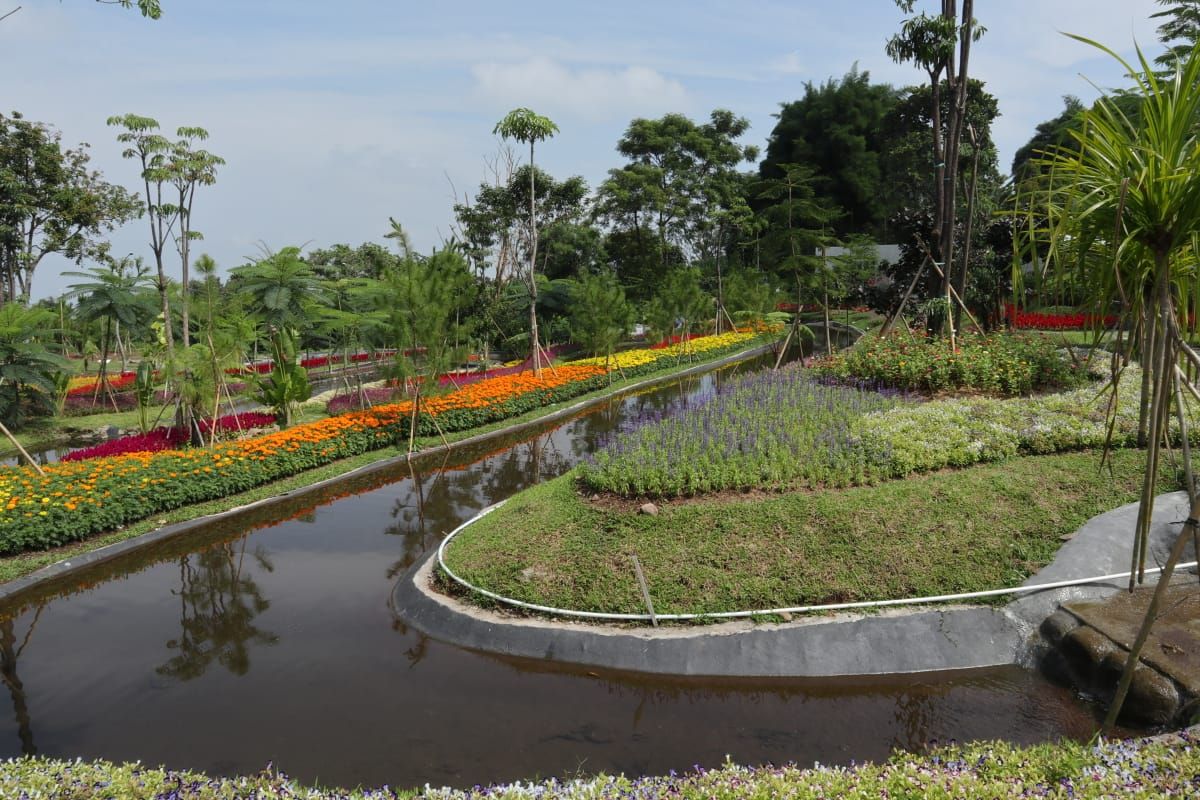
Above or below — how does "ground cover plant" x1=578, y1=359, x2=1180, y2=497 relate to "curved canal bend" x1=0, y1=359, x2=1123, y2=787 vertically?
above

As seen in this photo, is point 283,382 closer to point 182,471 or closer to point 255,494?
point 255,494


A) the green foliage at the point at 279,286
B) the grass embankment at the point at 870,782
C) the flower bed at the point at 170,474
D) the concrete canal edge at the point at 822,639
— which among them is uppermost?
the green foliage at the point at 279,286

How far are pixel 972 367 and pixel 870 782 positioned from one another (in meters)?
9.74

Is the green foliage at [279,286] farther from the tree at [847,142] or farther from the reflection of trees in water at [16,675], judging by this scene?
the tree at [847,142]

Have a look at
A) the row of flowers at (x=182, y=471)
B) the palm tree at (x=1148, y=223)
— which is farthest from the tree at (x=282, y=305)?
the palm tree at (x=1148, y=223)

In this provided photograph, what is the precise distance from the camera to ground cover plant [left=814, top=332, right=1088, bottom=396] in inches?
454

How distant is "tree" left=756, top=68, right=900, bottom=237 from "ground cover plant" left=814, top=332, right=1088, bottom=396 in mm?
33732

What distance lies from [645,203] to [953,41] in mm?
18617

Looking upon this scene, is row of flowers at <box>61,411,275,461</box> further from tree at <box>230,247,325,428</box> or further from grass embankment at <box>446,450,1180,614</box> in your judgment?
grass embankment at <box>446,450,1180,614</box>

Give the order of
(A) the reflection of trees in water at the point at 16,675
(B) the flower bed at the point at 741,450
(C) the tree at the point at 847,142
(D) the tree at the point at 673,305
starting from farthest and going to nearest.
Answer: (C) the tree at the point at 847,142 < (D) the tree at the point at 673,305 < (B) the flower bed at the point at 741,450 < (A) the reflection of trees in water at the point at 16,675

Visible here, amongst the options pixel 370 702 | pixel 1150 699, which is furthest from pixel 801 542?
pixel 370 702

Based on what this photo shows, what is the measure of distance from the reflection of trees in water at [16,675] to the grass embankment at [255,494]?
2.75ft

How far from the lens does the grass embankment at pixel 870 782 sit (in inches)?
132

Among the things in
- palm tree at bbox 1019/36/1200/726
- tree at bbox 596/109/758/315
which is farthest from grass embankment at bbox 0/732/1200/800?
tree at bbox 596/109/758/315
